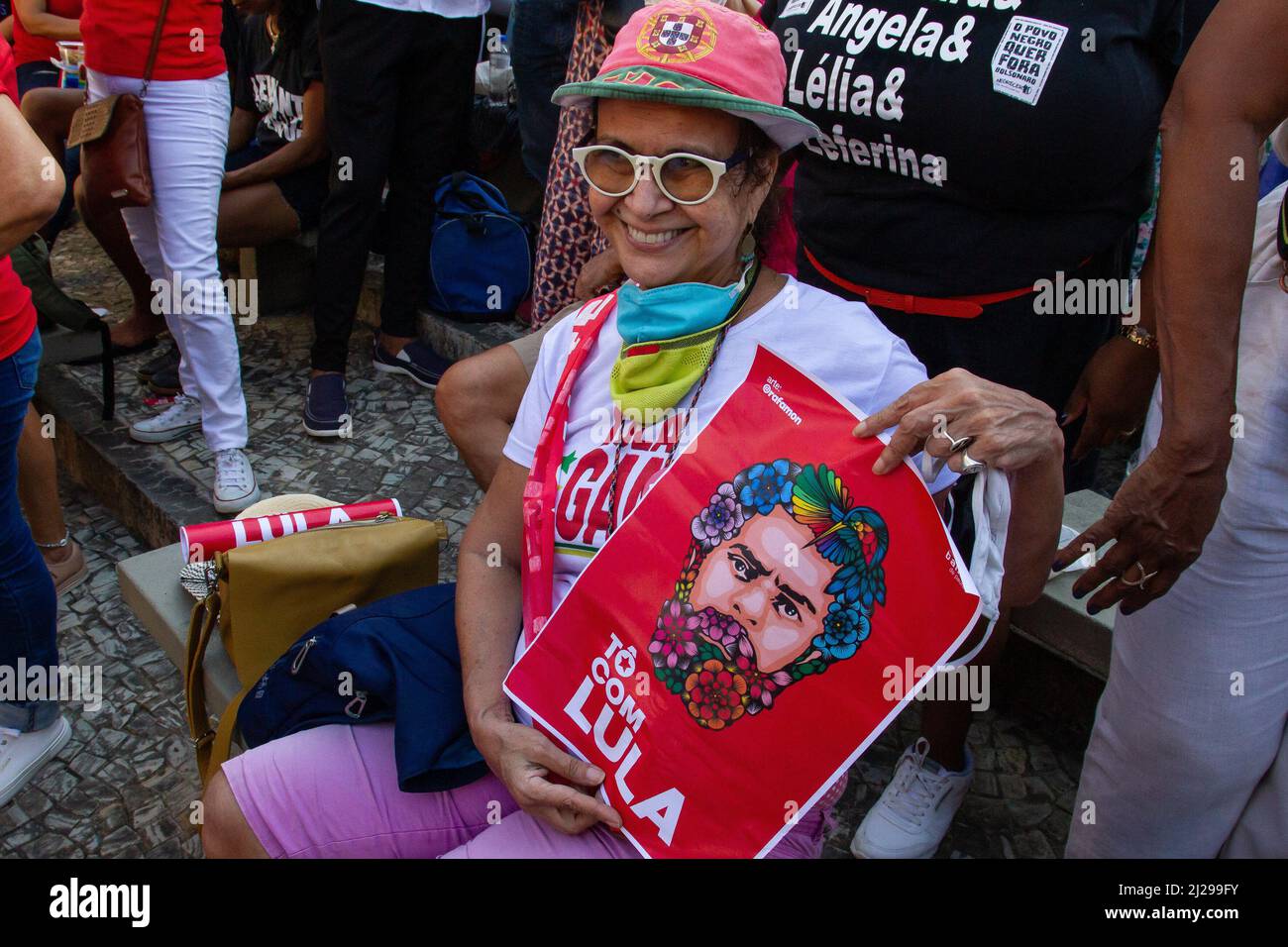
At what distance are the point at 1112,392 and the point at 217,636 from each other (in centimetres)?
188

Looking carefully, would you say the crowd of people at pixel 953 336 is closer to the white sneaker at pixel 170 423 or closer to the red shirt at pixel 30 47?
the white sneaker at pixel 170 423

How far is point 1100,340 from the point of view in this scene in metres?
2.34

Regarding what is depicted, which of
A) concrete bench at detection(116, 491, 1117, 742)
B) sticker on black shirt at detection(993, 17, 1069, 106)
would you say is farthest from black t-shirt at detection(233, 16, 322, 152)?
sticker on black shirt at detection(993, 17, 1069, 106)

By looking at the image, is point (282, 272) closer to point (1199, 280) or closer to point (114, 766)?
point (114, 766)

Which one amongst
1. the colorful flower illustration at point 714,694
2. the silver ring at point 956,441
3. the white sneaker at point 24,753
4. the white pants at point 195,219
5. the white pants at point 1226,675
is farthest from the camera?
the white pants at point 195,219

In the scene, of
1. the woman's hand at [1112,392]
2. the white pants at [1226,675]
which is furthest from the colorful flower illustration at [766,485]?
the woman's hand at [1112,392]

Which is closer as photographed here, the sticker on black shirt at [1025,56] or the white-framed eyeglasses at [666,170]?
the white-framed eyeglasses at [666,170]

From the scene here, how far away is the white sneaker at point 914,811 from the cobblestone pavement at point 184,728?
0.35 ft

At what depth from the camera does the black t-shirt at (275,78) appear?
4617 mm

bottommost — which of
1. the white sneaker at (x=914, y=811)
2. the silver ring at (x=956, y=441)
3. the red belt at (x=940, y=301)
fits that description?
the white sneaker at (x=914, y=811)

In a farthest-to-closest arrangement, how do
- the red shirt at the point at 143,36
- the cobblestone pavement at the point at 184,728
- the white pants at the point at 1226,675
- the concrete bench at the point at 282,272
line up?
the concrete bench at the point at 282,272 → the red shirt at the point at 143,36 → the cobblestone pavement at the point at 184,728 → the white pants at the point at 1226,675

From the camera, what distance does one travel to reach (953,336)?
7.40 feet

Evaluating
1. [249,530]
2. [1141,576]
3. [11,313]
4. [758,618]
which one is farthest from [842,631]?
[11,313]
